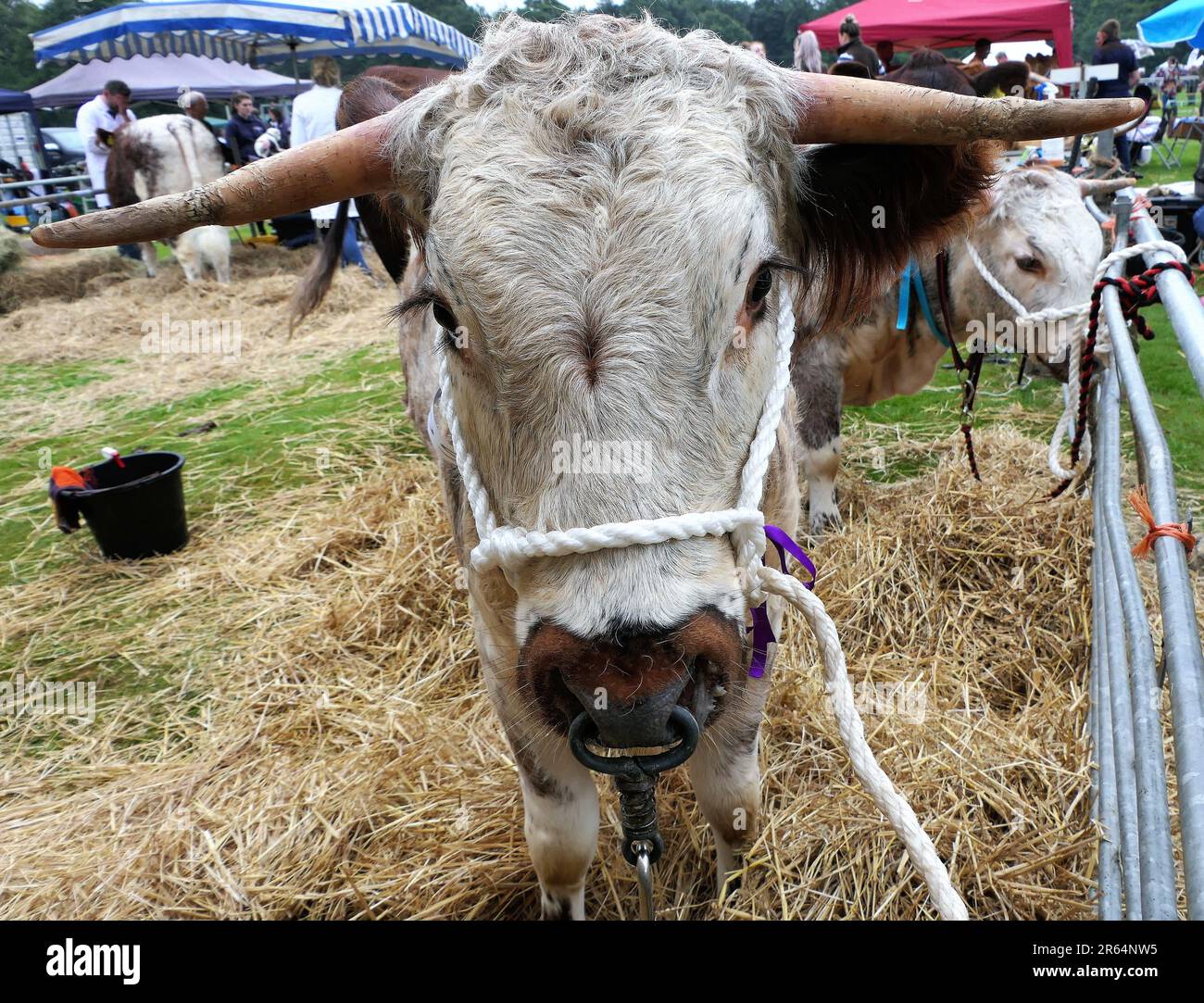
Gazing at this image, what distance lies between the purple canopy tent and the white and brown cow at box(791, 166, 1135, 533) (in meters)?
22.6

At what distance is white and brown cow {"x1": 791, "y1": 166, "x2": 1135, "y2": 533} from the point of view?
411 centimetres

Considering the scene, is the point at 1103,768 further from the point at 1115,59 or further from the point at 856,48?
the point at 1115,59

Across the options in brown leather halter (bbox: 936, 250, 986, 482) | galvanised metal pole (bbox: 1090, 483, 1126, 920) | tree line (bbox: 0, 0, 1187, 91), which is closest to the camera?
galvanised metal pole (bbox: 1090, 483, 1126, 920)

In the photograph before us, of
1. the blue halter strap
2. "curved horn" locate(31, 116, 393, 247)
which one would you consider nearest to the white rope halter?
"curved horn" locate(31, 116, 393, 247)

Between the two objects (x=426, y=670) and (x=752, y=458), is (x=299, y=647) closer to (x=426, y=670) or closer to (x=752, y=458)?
(x=426, y=670)

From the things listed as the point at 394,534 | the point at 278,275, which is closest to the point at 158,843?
the point at 394,534

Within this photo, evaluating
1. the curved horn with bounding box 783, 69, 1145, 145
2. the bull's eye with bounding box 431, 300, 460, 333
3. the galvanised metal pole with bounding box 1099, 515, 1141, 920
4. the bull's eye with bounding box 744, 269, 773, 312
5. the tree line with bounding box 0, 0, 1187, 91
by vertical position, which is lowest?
the galvanised metal pole with bounding box 1099, 515, 1141, 920

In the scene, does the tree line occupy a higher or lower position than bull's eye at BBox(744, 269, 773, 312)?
higher

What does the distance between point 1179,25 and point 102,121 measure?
63.2ft

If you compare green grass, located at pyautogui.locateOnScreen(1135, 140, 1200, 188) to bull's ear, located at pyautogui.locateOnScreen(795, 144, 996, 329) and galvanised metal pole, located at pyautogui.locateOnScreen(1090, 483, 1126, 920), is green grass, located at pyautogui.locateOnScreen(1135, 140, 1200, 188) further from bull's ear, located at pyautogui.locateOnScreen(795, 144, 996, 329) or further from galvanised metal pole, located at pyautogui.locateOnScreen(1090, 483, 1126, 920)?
bull's ear, located at pyautogui.locateOnScreen(795, 144, 996, 329)

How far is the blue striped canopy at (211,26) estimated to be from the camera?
14.8 metres

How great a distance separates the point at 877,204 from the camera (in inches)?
82.1

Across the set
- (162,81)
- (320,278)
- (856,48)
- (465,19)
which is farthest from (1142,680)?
(465,19)

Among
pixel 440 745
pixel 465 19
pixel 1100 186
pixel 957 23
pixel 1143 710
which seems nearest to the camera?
pixel 1143 710
